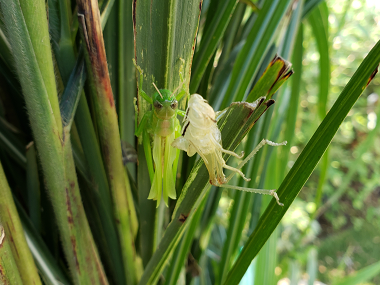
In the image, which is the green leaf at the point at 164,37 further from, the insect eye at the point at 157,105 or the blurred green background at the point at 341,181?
the blurred green background at the point at 341,181

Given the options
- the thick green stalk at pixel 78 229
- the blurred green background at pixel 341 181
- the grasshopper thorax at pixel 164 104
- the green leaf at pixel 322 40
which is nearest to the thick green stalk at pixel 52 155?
the thick green stalk at pixel 78 229

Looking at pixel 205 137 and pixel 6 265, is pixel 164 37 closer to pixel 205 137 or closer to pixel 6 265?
pixel 205 137

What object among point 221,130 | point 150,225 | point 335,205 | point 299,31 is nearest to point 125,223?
point 150,225

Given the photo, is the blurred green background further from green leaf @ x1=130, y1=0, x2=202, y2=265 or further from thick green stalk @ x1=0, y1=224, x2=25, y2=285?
thick green stalk @ x1=0, y1=224, x2=25, y2=285

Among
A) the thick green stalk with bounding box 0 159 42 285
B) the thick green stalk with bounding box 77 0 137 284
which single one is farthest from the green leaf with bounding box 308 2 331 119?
the thick green stalk with bounding box 0 159 42 285

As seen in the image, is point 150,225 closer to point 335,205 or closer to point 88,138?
point 88,138

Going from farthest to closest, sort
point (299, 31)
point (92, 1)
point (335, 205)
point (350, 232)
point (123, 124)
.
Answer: point (335, 205), point (350, 232), point (299, 31), point (123, 124), point (92, 1)
